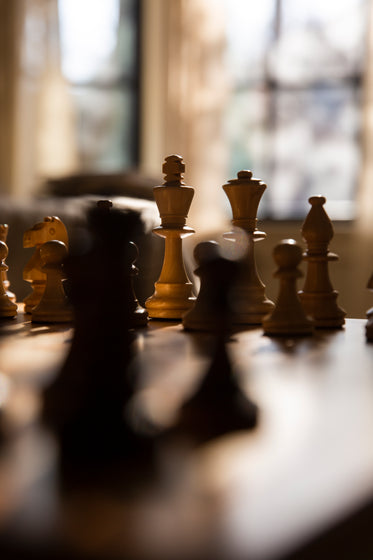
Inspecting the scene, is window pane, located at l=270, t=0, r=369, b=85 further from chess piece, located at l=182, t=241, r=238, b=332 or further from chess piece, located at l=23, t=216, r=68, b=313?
chess piece, located at l=182, t=241, r=238, b=332

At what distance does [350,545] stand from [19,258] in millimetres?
2020

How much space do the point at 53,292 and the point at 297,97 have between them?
369cm

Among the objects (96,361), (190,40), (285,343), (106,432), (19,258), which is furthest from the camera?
(190,40)

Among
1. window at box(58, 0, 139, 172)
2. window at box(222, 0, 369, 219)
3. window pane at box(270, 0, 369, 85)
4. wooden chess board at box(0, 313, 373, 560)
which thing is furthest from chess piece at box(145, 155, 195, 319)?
window at box(58, 0, 139, 172)

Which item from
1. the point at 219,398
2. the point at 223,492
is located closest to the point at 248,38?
the point at 219,398

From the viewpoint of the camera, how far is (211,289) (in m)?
0.82

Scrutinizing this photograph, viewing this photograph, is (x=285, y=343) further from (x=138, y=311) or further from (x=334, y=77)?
(x=334, y=77)

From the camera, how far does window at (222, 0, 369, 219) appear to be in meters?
4.31

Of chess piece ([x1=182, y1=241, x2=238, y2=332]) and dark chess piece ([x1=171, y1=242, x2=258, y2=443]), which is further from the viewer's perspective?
chess piece ([x1=182, y1=241, x2=238, y2=332])

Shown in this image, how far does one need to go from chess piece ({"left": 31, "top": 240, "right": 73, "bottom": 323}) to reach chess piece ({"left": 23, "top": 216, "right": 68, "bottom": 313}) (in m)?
0.08

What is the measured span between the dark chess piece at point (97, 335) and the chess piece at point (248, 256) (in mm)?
211

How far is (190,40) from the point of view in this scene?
4.31 meters

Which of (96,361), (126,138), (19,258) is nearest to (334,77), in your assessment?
(126,138)

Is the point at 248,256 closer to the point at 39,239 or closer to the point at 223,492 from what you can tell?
the point at 39,239
